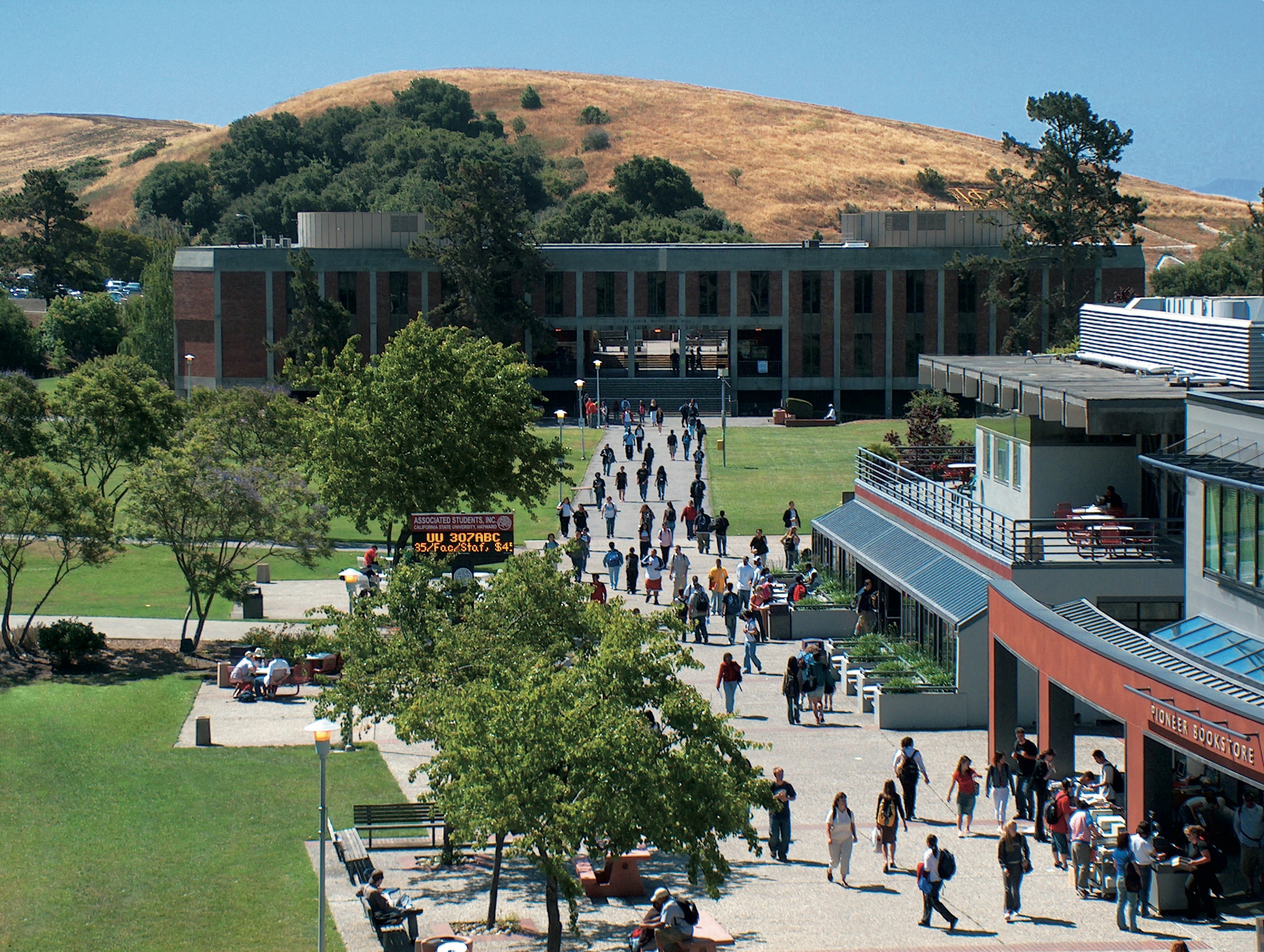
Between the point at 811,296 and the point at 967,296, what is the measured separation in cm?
845

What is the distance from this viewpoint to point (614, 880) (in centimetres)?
Answer: 1947

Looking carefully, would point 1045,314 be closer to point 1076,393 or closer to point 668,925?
point 1076,393

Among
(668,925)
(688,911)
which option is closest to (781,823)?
(688,911)

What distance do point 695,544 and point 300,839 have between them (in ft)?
81.5

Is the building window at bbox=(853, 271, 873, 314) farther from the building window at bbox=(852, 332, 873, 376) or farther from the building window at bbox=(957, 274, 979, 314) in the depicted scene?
the building window at bbox=(957, 274, 979, 314)

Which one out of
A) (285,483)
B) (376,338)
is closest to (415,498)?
(285,483)

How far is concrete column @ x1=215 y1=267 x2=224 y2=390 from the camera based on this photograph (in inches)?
3415

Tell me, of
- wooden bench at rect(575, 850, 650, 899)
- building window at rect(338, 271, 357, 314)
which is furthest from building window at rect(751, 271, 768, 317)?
wooden bench at rect(575, 850, 650, 899)

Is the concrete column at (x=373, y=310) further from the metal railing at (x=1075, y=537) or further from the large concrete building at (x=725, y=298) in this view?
the metal railing at (x=1075, y=537)

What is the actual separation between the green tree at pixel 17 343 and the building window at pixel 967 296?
5637 cm

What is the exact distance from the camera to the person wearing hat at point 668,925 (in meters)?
16.4

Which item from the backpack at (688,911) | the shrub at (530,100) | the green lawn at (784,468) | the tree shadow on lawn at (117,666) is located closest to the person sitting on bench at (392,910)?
the backpack at (688,911)

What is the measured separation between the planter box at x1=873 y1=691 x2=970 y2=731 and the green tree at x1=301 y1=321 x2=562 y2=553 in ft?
44.7

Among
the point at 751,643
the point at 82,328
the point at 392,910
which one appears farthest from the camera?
the point at 82,328
